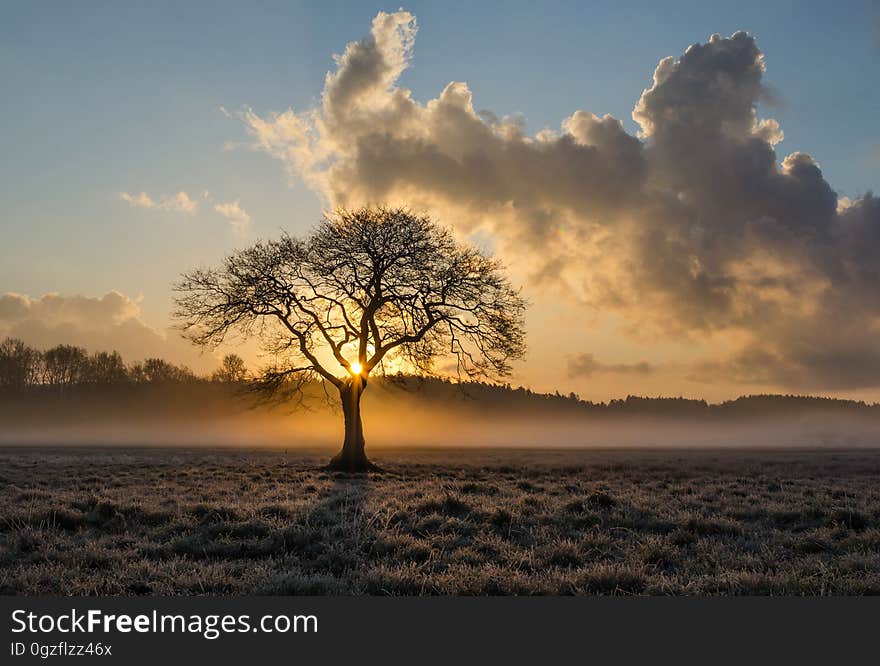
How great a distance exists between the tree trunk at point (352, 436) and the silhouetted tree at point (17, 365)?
101 metres

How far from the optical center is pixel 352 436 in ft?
105

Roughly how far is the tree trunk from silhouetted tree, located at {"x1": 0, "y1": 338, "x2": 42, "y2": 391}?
330 ft

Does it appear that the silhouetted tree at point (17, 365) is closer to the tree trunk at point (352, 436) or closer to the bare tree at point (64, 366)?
the bare tree at point (64, 366)

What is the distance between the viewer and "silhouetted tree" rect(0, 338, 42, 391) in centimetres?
10462

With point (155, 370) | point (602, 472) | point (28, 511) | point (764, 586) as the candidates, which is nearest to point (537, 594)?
point (764, 586)

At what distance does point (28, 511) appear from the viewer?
12.4m

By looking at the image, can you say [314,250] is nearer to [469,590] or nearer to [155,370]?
[469,590]

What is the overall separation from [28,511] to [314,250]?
21.9 m

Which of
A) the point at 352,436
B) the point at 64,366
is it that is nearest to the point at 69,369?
the point at 64,366

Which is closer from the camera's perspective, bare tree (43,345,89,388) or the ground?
the ground

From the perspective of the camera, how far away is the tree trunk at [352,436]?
31.3m

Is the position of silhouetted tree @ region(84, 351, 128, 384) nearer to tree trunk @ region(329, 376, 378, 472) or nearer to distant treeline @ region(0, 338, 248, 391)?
distant treeline @ region(0, 338, 248, 391)

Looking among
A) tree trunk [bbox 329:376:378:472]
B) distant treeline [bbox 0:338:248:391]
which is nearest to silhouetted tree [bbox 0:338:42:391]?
distant treeline [bbox 0:338:248:391]

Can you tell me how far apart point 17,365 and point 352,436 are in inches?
4048
